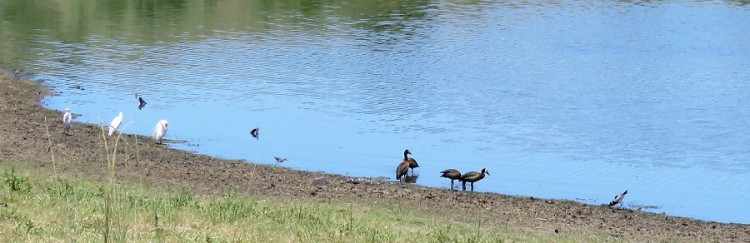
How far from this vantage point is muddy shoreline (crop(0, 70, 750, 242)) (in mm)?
19422

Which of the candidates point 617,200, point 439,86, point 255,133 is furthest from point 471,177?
point 439,86

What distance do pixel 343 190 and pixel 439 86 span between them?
16.8 m

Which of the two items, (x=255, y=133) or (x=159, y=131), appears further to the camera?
(x=255, y=133)

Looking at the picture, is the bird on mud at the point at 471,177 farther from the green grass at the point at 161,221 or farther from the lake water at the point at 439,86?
the green grass at the point at 161,221

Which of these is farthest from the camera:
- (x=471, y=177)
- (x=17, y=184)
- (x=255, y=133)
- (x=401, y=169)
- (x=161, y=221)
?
(x=255, y=133)

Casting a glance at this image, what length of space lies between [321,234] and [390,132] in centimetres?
1838

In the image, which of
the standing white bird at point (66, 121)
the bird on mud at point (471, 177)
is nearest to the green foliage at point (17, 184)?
the bird on mud at point (471, 177)

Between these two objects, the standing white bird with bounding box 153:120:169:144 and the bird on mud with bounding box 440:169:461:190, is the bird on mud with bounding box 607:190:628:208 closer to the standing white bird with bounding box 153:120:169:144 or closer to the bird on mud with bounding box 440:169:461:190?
the bird on mud with bounding box 440:169:461:190

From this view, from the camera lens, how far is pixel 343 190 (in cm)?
2148

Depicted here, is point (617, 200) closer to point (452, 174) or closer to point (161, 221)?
point (452, 174)

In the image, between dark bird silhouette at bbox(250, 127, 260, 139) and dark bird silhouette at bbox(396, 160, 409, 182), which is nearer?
dark bird silhouette at bbox(396, 160, 409, 182)

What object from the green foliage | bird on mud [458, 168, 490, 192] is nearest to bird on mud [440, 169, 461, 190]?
bird on mud [458, 168, 490, 192]

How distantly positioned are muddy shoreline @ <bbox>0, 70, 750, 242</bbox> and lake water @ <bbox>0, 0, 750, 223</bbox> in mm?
1452

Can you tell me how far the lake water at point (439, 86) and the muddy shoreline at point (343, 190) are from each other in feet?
4.76
